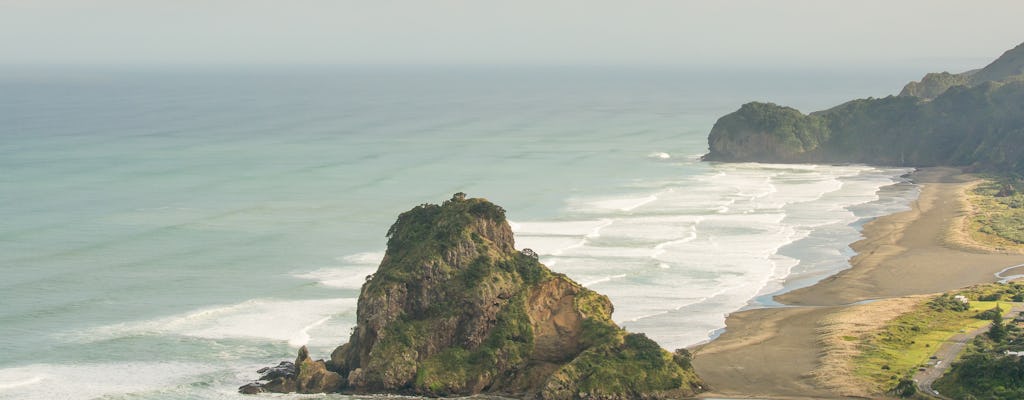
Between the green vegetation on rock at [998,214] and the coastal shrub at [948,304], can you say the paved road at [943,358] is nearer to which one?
the coastal shrub at [948,304]

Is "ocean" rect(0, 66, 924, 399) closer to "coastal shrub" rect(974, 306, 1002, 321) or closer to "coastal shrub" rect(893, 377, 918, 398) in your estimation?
"coastal shrub" rect(974, 306, 1002, 321)

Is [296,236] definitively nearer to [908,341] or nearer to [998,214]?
[908,341]

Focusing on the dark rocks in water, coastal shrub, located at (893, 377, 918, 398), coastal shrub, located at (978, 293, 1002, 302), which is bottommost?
coastal shrub, located at (893, 377, 918, 398)

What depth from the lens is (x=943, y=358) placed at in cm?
5906

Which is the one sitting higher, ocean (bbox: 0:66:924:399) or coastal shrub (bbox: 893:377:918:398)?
ocean (bbox: 0:66:924:399)

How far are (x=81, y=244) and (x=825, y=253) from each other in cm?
5397

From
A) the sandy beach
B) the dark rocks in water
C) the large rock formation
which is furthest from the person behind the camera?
the sandy beach

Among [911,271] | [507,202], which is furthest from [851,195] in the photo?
[911,271]

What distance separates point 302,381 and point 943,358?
28.7 meters

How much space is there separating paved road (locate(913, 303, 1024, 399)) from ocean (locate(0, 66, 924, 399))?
13132 millimetres

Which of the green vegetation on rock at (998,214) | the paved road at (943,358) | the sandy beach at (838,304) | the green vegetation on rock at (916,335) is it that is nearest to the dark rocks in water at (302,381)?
the sandy beach at (838,304)

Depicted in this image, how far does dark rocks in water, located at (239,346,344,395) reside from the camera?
55.5m

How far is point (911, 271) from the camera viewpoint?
8769 cm

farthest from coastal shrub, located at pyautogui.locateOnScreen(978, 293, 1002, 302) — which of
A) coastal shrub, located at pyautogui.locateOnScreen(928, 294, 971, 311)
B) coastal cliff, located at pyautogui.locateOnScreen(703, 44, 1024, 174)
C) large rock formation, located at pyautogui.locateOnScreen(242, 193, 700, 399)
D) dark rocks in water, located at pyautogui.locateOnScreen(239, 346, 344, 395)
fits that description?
coastal cliff, located at pyautogui.locateOnScreen(703, 44, 1024, 174)
